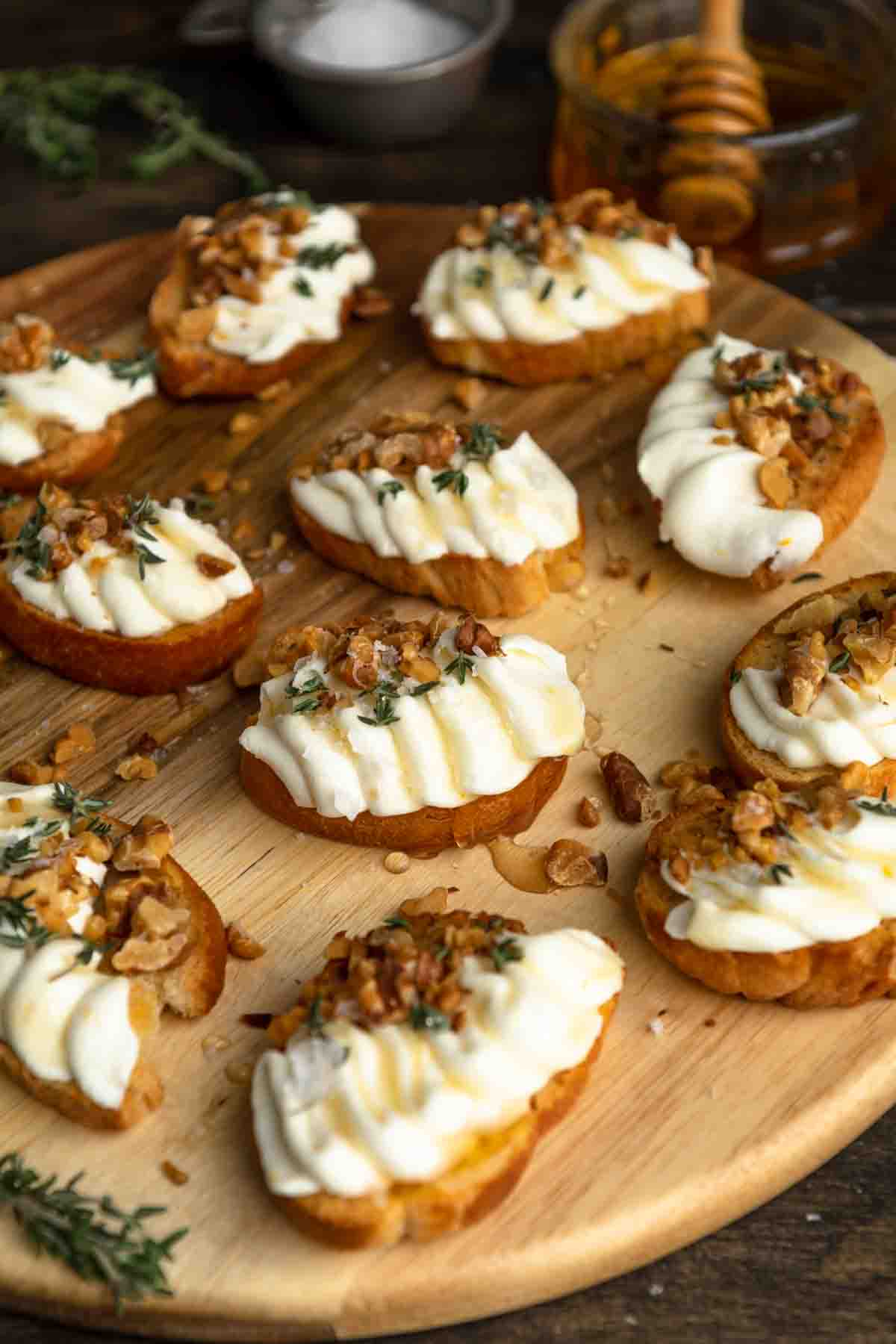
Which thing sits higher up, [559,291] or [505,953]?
[559,291]

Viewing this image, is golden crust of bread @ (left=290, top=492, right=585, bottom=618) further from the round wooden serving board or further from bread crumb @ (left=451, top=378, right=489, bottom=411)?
bread crumb @ (left=451, top=378, right=489, bottom=411)

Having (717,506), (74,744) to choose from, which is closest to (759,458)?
(717,506)

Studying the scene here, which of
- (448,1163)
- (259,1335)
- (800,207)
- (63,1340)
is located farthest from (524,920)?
(800,207)

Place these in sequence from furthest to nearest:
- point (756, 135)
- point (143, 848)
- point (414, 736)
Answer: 1. point (756, 135)
2. point (414, 736)
3. point (143, 848)

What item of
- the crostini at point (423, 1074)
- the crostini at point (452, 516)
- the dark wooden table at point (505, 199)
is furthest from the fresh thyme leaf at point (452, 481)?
the dark wooden table at point (505, 199)

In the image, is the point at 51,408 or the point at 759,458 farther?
the point at 51,408

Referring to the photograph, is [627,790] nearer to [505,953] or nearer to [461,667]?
[461,667]

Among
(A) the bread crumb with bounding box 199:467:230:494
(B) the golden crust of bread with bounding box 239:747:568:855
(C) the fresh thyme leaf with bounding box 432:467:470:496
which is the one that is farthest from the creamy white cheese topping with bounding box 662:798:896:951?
(A) the bread crumb with bounding box 199:467:230:494
